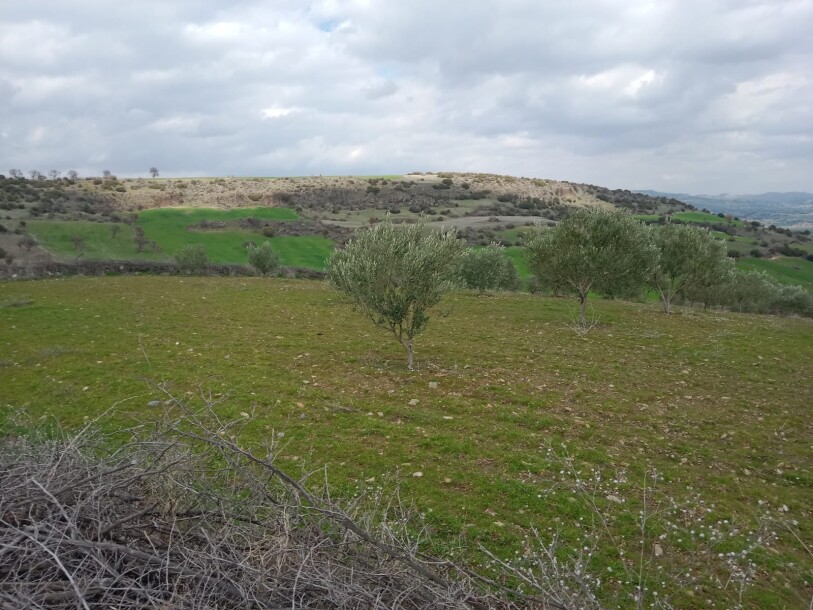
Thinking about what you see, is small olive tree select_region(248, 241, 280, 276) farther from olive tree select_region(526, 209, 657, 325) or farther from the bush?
olive tree select_region(526, 209, 657, 325)

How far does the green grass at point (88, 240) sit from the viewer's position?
54028mm

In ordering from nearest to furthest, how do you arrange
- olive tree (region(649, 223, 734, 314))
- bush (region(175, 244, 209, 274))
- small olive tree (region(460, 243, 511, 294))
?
olive tree (region(649, 223, 734, 314)) < small olive tree (region(460, 243, 511, 294)) < bush (region(175, 244, 209, 274))

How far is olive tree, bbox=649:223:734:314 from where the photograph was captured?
26.5m

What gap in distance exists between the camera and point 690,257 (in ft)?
87.1

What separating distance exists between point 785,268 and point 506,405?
81992 millimetres

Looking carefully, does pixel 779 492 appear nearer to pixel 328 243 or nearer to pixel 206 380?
pixel 206 380

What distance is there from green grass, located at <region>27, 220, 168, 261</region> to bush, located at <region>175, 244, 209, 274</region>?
11089mm

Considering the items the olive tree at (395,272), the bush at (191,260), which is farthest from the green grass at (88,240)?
the olive tree at (395,272)

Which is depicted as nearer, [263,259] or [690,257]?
[690,257]

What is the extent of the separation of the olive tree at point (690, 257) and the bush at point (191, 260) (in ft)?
132

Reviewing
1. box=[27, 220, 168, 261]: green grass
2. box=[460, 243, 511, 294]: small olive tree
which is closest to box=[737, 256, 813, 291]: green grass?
box=[460, 243, 511, 294]: small olive tree

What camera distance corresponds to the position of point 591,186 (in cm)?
17175

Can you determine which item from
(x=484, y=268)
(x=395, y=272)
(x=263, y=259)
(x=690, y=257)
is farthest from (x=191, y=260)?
(x=690, y=257)

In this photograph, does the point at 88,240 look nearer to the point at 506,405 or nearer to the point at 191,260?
the point at 191,260
